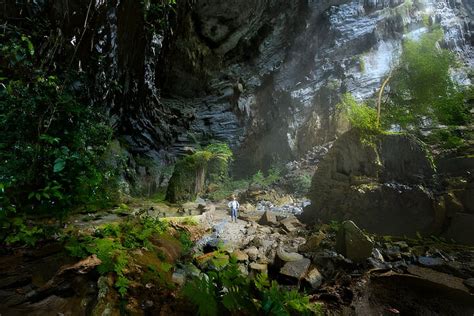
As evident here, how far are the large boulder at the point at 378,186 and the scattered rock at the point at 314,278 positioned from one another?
3.26 metres

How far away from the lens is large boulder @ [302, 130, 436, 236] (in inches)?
253

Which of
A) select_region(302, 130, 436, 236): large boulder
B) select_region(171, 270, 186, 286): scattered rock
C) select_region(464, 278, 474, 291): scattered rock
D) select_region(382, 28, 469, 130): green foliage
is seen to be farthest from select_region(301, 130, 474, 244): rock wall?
select_region(171, 270, 186, 286): scattered rock

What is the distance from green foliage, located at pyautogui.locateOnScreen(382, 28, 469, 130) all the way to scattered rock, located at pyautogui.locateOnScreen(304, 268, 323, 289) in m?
5.40

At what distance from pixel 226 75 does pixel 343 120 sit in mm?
8793

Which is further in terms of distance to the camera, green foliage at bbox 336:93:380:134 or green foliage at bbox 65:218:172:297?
green foliage at bbox 336:93:380:134

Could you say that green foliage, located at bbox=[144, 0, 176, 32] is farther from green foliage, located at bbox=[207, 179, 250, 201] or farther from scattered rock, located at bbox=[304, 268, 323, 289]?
green foliage, located at bbox=[207, 179, 250, 201]

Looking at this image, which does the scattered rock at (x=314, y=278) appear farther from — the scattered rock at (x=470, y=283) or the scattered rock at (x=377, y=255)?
the scattered rock at (x=470, y=283)

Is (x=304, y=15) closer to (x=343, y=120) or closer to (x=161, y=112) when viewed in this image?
(x=343, y=120)

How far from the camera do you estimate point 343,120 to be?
60.7 ft

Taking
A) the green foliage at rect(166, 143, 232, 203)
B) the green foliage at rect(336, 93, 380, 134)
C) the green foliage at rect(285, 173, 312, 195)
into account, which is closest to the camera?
the green foliage at rect(336, 93, 380, 134)

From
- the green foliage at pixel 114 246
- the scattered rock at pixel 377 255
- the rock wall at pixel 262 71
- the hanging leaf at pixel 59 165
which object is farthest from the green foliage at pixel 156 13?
the scattered rock at pixel 377 255

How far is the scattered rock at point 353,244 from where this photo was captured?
488 centimetres

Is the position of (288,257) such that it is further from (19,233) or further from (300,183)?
(300,183)

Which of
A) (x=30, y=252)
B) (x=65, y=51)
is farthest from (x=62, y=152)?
(x=65, y=51)
